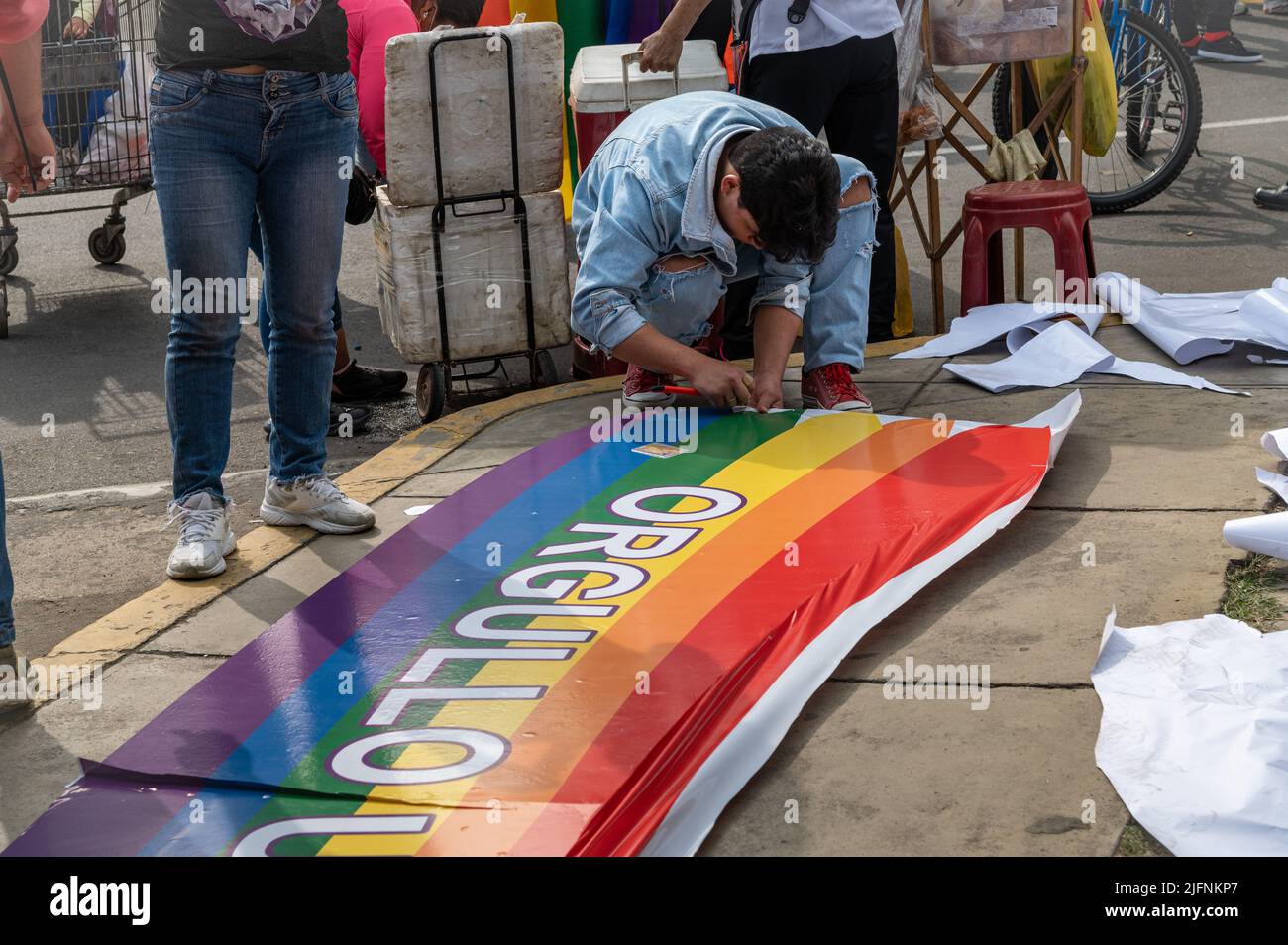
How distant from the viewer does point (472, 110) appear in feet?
14.6

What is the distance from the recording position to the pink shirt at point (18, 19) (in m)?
2.76

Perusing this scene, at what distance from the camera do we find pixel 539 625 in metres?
2.87

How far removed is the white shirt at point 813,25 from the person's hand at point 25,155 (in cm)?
223

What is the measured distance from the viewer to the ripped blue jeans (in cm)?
404

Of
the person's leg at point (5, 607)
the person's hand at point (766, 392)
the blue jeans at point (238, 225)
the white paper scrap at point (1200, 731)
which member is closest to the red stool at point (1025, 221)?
the person's hand at point (766, 392)

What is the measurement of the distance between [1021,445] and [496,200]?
1837 millimetres

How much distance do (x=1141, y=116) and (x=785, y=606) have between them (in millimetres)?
5073

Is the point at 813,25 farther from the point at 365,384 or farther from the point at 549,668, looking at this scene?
the point at 549,668

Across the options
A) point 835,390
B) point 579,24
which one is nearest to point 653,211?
point 835,390

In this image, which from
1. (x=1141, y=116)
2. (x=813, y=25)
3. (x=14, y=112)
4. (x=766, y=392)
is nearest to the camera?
(x=14, y=112)

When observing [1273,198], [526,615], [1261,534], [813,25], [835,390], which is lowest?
[526,615]
